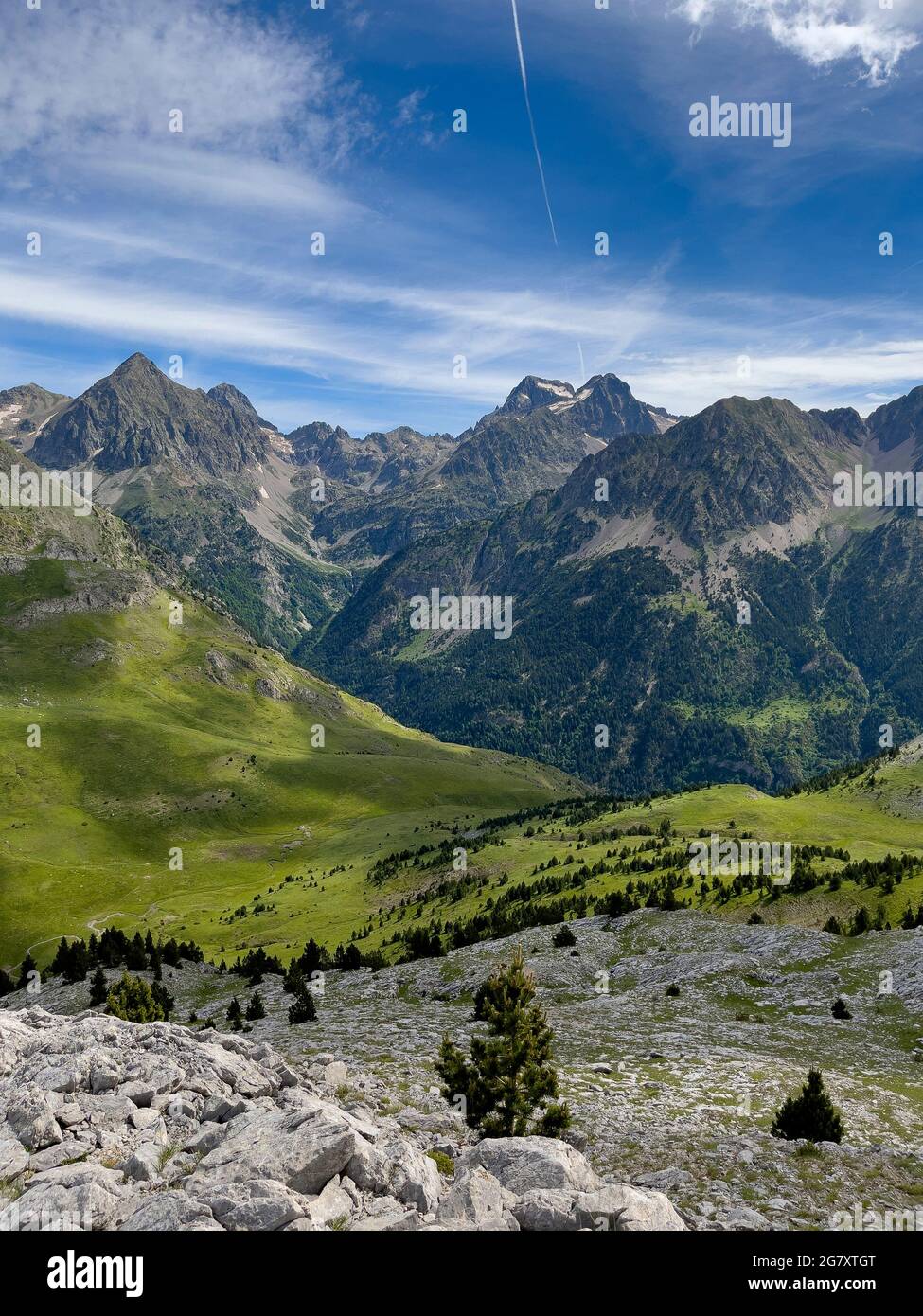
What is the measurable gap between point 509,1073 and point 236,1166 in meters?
11.0

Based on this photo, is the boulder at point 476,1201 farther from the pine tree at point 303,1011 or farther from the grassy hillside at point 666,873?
the grassy hillside at point 666,873

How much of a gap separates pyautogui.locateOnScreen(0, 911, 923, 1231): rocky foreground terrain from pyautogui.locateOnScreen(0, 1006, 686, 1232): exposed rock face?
0.08 m

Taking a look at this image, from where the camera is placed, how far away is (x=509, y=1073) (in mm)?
26109

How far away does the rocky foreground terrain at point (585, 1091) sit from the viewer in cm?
1878

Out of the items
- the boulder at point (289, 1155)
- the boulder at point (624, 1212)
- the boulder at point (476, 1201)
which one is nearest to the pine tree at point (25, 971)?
the boulder at point (289, 1155)

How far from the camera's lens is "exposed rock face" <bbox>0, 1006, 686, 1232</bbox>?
16203mm

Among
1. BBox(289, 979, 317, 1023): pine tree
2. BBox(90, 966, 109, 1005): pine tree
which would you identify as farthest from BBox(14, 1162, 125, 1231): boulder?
BBox(90, 966, 109, 1005): pine tree

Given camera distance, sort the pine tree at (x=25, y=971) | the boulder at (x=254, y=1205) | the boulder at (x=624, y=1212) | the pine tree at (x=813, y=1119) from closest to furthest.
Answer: the boulder at (x=254, y=1205)
the boulder at (x=624, y=1212)
the pine tree at (x=813, y=1119)
the pine tree at (x=25, y=971)

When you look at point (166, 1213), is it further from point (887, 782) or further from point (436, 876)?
point (887, 782)

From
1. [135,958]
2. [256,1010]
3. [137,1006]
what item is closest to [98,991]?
[135,958]

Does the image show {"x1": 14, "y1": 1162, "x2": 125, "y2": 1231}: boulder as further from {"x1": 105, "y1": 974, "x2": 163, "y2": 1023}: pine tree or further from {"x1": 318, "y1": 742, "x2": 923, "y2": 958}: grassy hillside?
{"x1": 318, "y1": 742, "x2": 923, "y2": 958}: grassy hillside

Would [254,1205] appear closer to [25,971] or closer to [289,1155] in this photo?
[289,1155]

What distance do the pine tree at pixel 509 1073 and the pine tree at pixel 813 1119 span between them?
8.18 metres
